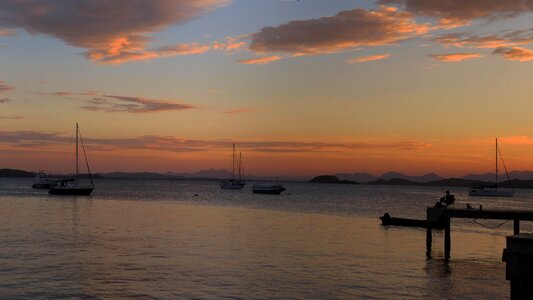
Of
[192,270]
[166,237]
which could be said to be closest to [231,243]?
[166,237]

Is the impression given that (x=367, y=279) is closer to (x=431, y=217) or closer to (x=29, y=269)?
(x=431, y=217)

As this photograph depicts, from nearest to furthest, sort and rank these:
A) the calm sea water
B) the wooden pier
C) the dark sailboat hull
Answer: the calm sea water, the wooden pier, the dark sailboat hull

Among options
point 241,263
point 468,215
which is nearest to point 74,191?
point 241,263

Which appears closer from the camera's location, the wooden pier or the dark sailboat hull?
the wooden pier

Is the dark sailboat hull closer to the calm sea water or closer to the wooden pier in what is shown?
the calm sea water

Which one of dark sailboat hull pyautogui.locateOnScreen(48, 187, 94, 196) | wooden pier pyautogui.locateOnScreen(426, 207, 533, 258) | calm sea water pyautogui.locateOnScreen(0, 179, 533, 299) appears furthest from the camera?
dark sailboat hull pyautogui.locateOnScreen(48, 187, 94, 196)

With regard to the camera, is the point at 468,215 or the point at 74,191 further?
the point at 74,191

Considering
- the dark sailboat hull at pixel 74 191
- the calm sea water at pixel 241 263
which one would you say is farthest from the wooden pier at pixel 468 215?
the dark sailboat hull at pixel 74 191

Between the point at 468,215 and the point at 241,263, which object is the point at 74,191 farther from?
the point at 468,215

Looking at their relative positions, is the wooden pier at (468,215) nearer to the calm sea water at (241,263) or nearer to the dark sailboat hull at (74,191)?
the calm sea water at (241,263)

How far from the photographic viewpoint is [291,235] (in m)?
52.1

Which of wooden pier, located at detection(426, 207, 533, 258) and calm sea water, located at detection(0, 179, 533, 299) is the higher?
wooden pier, located at detection(426, 207, 533, 258)

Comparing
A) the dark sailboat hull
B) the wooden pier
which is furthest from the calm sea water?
the dark sailboat hull

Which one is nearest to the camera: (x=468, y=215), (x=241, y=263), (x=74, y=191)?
(x=241, y=263)
